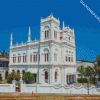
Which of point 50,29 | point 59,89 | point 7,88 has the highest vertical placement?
point 50,29

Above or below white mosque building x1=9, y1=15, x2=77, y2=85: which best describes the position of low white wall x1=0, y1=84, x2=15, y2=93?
below

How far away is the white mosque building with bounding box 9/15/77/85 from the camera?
62.7 m

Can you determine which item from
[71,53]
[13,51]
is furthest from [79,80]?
[13,51]

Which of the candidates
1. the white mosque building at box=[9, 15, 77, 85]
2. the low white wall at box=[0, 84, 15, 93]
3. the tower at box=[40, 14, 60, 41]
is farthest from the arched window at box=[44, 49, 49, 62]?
the low white wall at box=[0, 84, 15, 93]

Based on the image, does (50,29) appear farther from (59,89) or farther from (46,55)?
(59,89)

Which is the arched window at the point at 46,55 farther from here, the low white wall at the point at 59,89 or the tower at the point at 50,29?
the low white wall at the point at 59,89

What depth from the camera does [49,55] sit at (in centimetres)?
6256

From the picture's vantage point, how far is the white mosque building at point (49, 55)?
62.7 m

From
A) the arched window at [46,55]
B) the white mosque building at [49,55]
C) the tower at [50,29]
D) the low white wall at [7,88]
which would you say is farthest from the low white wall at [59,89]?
the tower at [50,29]

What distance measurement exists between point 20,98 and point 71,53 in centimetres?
4765

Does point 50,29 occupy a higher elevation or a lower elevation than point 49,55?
higher

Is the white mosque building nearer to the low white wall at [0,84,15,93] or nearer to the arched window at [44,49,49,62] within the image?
the arched window at [44,49,49,62]

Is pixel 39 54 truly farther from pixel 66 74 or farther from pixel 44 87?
pixel 44 87

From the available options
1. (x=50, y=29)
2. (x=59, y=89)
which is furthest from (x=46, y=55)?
(x=59, y=89)
